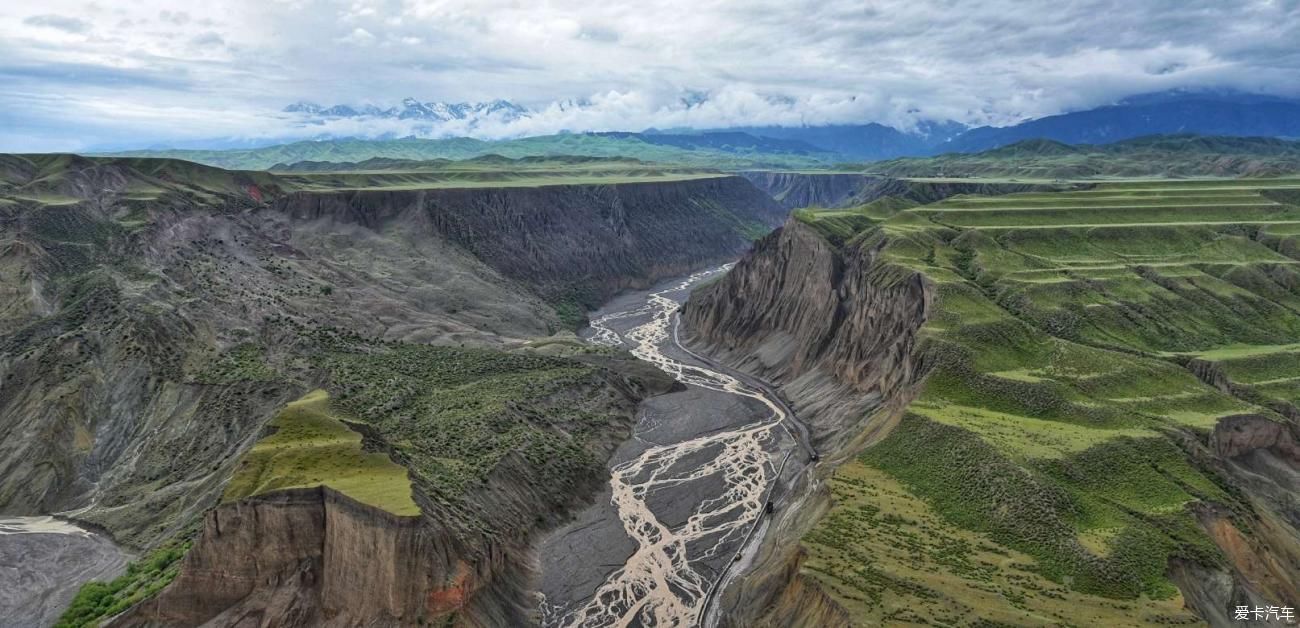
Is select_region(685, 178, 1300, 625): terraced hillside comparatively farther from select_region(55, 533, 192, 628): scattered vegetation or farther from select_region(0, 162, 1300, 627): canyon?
select_region(55, 533, 192, 628): scattered vegetation

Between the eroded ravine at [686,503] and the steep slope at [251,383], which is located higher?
the steep slope at [251,383]

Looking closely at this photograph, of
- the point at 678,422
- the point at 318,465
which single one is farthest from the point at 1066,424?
the point at 318,465

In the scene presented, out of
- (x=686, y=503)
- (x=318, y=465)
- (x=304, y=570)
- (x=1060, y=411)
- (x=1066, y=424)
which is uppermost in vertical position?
(x=318, y=465)

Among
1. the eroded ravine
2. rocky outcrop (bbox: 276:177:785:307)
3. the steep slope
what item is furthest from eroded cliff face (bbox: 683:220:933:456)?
rocky outcrop (bbox: 276:177:785:307)

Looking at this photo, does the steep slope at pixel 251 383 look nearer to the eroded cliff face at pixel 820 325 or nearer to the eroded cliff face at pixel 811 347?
the eroded cliff face at pixel 811 347

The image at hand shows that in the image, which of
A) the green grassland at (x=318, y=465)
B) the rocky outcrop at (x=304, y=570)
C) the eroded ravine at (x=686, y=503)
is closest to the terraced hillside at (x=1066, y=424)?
the eroded ravine at (x=686, y=503)

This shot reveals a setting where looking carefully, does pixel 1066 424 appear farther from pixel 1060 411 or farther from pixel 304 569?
pixel 304 569
